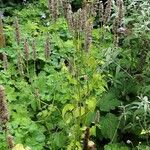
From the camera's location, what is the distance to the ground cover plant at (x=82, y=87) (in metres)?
2.93

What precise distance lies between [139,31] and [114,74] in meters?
0.51

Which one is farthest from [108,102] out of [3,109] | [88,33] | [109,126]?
[3,109]

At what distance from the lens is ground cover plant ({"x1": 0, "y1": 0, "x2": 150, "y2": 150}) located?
115 inches

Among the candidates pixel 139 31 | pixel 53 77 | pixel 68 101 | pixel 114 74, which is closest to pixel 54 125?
pixel 68 101

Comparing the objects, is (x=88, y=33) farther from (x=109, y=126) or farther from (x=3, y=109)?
(x=3, y=109)

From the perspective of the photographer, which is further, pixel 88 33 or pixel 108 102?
pixel 108 102

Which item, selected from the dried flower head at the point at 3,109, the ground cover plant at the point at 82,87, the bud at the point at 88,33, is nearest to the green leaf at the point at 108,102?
the ground cover plant at the point at 82,87

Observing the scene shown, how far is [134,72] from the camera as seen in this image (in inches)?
146

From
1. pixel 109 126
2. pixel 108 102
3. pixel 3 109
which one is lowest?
pixel 109 126

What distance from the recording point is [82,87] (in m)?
3.29

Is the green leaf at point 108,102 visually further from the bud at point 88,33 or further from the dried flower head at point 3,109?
the dried flower head at point 3,109

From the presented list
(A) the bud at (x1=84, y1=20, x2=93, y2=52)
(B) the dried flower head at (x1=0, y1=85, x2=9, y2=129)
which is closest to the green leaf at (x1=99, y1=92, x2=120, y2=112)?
(A) the bud at (x1=84, y1=20, x2=93, y2=52)

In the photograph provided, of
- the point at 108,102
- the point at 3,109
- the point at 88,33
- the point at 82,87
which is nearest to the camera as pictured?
the point at 3,109

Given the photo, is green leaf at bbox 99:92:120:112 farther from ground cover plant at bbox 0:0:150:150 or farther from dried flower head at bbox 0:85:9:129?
dried flower head at bbox 0:85:9:129
